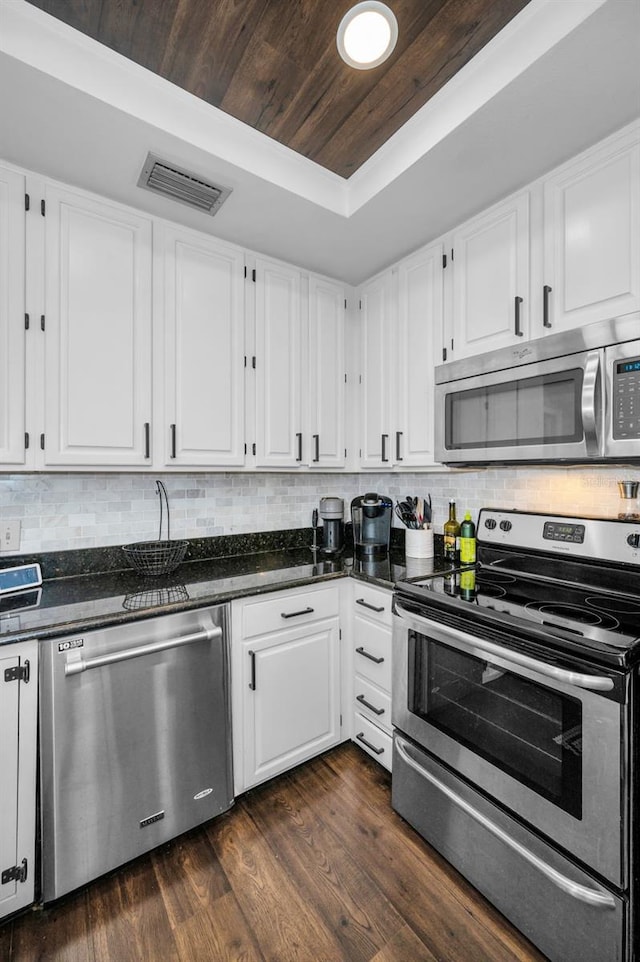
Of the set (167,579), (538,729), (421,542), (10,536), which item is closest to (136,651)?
(167,579)

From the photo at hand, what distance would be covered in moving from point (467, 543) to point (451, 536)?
0.15 metres

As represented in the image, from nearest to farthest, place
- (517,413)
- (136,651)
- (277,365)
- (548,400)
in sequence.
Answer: (136,651), (548,400), (517,413), (277,365)

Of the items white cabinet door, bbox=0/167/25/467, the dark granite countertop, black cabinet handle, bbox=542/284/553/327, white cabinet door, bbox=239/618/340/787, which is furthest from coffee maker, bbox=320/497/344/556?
white cabinet door, bbox=0/167/25/467

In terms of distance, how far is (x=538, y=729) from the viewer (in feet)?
4.13

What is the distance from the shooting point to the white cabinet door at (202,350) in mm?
A: 1942

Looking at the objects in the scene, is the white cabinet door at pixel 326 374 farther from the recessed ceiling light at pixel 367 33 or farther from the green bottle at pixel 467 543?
the recessed ceiling light at pixel 367 33

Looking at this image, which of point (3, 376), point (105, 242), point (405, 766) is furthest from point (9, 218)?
point (405, 766)

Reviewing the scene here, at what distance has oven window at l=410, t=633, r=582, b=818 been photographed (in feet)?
3.87

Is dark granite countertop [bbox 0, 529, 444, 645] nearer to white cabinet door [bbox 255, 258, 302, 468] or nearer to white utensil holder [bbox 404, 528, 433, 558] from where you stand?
white utensil holder [bbox 404, 528, 433, 558]

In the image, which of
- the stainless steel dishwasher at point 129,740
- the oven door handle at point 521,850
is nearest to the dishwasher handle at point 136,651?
the stainless steel dishwasher at point 129,740

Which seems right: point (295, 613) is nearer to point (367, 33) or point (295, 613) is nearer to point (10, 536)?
point (10, 536)

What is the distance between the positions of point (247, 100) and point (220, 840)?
271 centimetres

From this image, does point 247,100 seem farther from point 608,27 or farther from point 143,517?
point 143,517

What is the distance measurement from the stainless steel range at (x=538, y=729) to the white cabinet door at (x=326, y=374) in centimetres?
96
